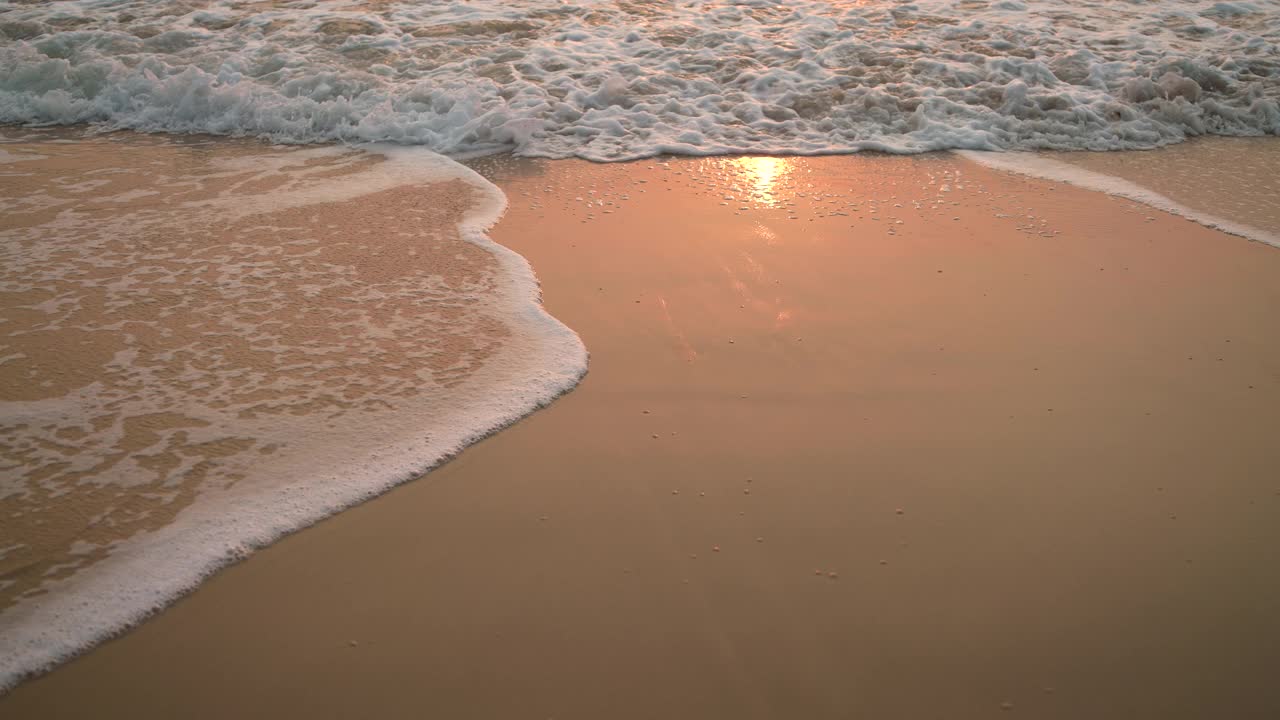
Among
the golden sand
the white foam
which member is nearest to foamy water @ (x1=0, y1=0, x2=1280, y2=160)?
the white foam

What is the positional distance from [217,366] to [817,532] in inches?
86.8

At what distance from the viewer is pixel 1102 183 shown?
5.21 meters

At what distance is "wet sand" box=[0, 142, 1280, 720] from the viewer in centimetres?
202

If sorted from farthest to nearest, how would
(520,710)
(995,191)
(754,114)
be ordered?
(754,114) < (995,191) < (520,710)

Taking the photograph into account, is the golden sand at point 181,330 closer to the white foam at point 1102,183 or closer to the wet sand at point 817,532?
the wet sand at point 817,532

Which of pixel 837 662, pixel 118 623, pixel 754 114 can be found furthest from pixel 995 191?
pixel 118 623

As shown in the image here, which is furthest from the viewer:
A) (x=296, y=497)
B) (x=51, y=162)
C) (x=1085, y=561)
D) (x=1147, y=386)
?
(x=51, y=162)

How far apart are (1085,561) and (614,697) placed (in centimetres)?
131

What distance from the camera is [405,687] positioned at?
79.1 inches

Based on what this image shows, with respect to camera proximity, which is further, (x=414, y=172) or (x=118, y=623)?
(x=414, y=172)

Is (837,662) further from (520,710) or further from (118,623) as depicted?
(118,623)

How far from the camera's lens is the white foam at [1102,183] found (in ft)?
14.8

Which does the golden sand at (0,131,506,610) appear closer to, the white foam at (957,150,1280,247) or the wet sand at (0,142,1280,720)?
the wet sand at (0,142,1280,720)

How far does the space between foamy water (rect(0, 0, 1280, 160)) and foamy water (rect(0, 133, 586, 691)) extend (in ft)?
4.78
